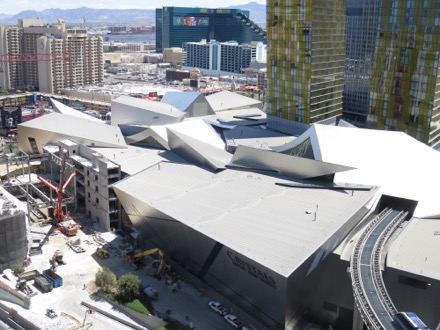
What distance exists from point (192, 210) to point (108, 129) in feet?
93.2

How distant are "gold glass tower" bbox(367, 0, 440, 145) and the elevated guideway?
24.4 metres

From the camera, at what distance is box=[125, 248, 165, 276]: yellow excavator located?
4031 cm

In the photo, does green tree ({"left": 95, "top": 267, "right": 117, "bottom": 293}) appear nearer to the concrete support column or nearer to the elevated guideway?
the elevated guideway

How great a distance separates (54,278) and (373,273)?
22.9m

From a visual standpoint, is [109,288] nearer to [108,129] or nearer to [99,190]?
[99,190]

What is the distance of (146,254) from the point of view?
41844mm

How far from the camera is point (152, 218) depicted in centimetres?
4038

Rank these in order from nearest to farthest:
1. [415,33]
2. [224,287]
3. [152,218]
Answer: [224,287] → [152,218] → [415,33]

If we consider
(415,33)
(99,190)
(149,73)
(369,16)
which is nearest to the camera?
(99,190)

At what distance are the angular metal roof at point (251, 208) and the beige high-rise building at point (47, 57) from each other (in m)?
93.6

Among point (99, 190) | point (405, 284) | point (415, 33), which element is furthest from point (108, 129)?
point (405, 284)

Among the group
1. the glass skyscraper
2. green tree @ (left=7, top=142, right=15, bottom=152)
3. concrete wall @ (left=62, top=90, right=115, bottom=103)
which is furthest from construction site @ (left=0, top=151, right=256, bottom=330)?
concrete wall @ (left=62, top=90, right=115, bottom=103)

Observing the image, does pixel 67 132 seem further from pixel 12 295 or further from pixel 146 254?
pixel 12 295

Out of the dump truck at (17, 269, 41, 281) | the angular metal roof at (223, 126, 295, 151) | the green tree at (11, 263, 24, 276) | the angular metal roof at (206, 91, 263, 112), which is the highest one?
the angular metal roof at (206, 91, 263, 112)
